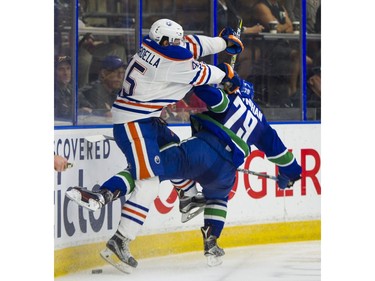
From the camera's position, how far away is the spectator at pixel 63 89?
564 centimetres

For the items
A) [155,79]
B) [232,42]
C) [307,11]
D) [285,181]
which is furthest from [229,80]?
[307,11]

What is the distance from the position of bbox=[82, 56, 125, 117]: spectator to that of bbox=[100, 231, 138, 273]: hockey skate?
2.28 feet

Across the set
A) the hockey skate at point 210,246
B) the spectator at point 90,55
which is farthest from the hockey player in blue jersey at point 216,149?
the spectator at point 90,55

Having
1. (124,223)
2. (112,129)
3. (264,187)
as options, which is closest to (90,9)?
(112,129)

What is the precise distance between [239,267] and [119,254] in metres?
A: 0.93

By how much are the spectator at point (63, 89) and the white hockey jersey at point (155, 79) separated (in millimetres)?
282

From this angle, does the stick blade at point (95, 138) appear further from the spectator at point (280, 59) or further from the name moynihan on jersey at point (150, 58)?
the spectator at point (280, 59)

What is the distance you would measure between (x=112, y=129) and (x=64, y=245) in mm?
603

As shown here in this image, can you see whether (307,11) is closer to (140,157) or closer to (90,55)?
(90,55)

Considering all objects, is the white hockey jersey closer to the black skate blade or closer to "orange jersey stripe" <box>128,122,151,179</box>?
"orange jersey stripe" <box>128,122,151,179</box>

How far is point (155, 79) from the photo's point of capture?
5.43m
